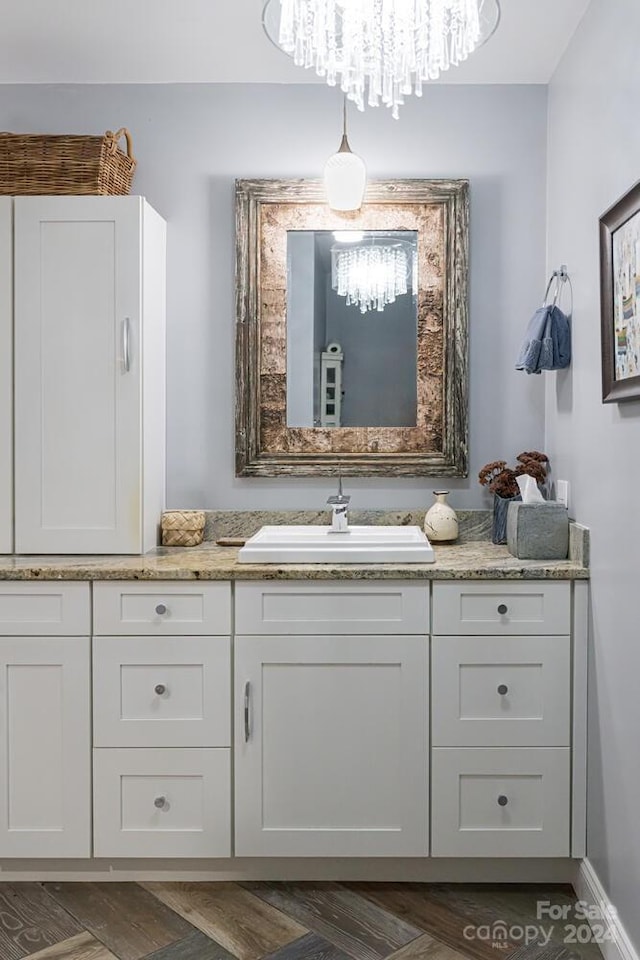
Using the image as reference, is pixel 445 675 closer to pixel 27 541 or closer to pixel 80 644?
pixel 80 644

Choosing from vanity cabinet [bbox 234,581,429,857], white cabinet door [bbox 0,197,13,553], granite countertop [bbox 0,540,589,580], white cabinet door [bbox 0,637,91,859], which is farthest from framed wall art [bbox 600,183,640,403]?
white cabinet door [bbox 0,197,13,553]

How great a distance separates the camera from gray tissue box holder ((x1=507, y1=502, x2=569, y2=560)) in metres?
2.42

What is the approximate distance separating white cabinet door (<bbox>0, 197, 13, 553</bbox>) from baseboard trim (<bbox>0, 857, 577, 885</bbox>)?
94cm

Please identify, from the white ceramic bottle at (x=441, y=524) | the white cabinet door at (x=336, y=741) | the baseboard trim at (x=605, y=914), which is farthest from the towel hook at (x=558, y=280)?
the baseboard trim at (x=605, y=914)

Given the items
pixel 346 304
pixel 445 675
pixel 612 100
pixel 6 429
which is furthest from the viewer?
pixel 346 304

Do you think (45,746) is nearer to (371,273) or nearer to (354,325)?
(354,325)

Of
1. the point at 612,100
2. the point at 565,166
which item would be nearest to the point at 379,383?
the point at 565,166

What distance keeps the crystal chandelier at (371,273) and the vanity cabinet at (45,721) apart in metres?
1.30

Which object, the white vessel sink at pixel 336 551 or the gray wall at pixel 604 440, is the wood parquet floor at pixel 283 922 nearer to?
the gray wall at pixel 604 440

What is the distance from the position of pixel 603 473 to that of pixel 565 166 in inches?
40.4

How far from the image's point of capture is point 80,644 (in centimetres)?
229

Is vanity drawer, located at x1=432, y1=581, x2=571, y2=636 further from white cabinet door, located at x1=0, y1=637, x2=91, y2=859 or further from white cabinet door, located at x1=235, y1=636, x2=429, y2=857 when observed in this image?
white cabinet door, located at x1=0, y1=637, x2=91, y2=859

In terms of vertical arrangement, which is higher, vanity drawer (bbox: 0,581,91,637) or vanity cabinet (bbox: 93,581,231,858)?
vanity drawer (bbox: 0,581,91,637)

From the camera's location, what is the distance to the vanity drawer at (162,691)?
7.52 ft
